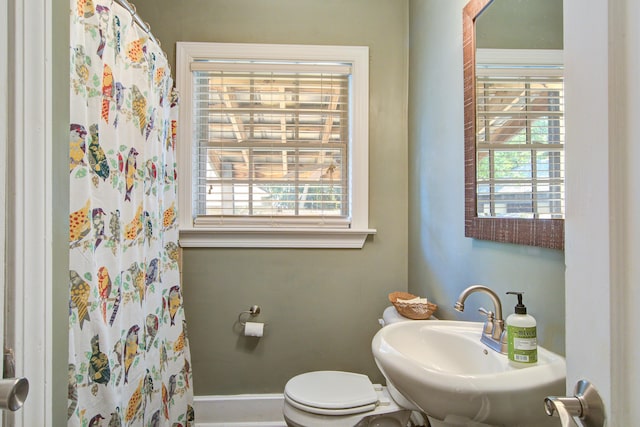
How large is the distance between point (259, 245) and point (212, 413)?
3.10ft

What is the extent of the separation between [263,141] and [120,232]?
95 cm

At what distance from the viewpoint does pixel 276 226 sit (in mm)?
1844

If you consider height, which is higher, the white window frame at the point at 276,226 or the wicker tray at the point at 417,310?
the white window frame at the point at 276,226

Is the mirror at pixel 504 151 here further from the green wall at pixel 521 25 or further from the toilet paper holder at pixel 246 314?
the toilet paper holder at pixel 246 314

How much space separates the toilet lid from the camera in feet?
4.20

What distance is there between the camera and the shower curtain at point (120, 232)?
91cm

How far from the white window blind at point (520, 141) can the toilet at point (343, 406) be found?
84 cm

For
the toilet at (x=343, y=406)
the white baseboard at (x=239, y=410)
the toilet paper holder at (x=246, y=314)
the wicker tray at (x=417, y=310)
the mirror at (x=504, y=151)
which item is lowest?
the white baseboard at (x=239, y=410)

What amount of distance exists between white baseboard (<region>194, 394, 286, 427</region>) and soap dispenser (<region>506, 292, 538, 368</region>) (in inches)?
54.2

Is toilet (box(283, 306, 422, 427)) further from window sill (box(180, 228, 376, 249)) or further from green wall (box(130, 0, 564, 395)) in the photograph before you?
window sill (box(180, 228, 376, 249))

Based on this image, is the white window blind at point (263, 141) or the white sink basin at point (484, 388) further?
the white window blind at point (263, 141)

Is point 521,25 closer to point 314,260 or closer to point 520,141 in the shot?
point 520,141
